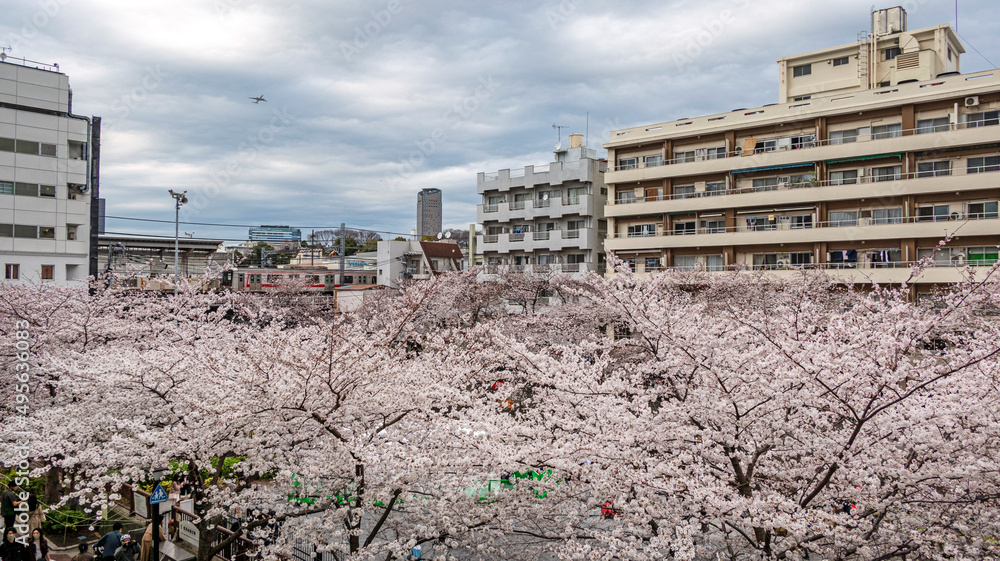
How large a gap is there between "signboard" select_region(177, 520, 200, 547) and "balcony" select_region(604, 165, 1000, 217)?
30.9 m

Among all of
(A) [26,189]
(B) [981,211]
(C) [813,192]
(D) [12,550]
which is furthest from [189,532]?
(B) [981,211]

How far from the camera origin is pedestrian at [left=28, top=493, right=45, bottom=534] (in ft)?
41.9

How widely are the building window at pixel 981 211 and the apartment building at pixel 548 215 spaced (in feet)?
67.6

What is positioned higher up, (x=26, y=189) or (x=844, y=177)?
(x=844, y=177)

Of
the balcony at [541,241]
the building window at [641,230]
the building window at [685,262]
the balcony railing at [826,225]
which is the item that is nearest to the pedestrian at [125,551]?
the building window at [685,262]

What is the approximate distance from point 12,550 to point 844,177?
3536 centimetres

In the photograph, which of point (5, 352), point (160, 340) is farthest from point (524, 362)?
point (5, 352)

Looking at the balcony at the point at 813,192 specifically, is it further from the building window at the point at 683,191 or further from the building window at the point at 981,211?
the building window at the point at 981,211

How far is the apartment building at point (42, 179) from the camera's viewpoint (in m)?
31.2

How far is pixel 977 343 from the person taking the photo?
8.53 m

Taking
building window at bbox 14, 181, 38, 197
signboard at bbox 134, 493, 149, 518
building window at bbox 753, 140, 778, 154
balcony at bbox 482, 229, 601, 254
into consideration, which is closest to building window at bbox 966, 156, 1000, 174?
building window at bbox 753, 140, 778, 154

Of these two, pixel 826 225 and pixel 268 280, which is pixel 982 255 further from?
pixel 268 280

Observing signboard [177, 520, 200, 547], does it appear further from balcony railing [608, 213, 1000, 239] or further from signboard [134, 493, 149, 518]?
balcony railing [608, 213, 1000, 239]

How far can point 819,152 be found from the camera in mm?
31312
